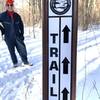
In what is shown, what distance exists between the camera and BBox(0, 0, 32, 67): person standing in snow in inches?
69.5

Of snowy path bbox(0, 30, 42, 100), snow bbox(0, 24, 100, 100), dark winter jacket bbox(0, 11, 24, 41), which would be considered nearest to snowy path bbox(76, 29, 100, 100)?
snow bbox(0, 24, 100, 100)

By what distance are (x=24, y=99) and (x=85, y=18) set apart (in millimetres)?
581

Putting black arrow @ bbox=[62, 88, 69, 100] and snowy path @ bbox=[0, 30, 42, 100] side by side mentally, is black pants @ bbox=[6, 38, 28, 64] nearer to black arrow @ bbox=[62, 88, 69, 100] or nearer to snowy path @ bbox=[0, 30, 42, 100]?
snowy path @ bbox=[0, 30, 42, 100]

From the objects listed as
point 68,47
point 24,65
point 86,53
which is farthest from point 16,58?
point 68,47

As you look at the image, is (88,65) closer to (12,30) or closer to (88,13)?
(88,13)

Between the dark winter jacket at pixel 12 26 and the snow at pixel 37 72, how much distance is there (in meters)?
0.04

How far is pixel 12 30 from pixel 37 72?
28 cm

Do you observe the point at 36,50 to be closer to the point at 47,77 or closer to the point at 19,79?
the point at 19,79

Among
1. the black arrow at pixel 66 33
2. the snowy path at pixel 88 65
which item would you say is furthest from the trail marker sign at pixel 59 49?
the snowy path at pixel 88 65

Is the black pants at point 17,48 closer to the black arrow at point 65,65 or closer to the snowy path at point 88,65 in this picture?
the snowy path at point 88,65

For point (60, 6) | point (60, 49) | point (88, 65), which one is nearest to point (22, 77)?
point (88, 65)

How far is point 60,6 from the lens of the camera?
Result: 4.41 ft

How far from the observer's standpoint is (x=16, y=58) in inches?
71.5

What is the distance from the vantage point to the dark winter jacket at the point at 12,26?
5.79 feet
